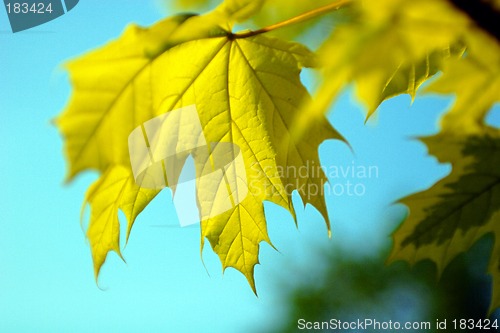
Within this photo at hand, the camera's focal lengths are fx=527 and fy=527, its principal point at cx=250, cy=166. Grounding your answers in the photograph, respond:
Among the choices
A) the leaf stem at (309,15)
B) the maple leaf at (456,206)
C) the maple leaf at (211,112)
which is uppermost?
the leaf stem at (309,15)

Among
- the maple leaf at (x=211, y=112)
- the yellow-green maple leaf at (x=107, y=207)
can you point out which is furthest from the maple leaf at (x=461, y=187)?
the yellow-green maple leaf at (x=107, y=207)

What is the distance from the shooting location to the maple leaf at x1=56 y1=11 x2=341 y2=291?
434mm

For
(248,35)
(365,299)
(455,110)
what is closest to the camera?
(455,110)

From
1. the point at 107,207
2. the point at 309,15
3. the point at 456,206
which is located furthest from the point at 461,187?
the point at 107,207

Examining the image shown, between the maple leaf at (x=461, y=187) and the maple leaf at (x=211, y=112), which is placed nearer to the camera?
the maple leaf at (x=461, y=187)

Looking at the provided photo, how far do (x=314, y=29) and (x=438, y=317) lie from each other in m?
8.83

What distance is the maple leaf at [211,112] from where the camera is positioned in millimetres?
434

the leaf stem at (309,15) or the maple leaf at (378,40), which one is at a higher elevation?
the leaf stem at (309,15)

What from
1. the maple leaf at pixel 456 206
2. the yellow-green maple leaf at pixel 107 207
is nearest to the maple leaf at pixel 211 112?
the yellow-green maple leaf at pixel 107 207

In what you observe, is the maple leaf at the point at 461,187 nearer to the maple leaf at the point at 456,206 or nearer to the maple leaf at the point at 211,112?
the maple leaf at the point at 456,206

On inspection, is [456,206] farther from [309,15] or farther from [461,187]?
[309,15]

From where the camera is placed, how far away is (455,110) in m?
0.35

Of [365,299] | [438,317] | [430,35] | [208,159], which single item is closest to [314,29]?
[208,159]

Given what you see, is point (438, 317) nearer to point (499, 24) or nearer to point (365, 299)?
point (365, 299)
